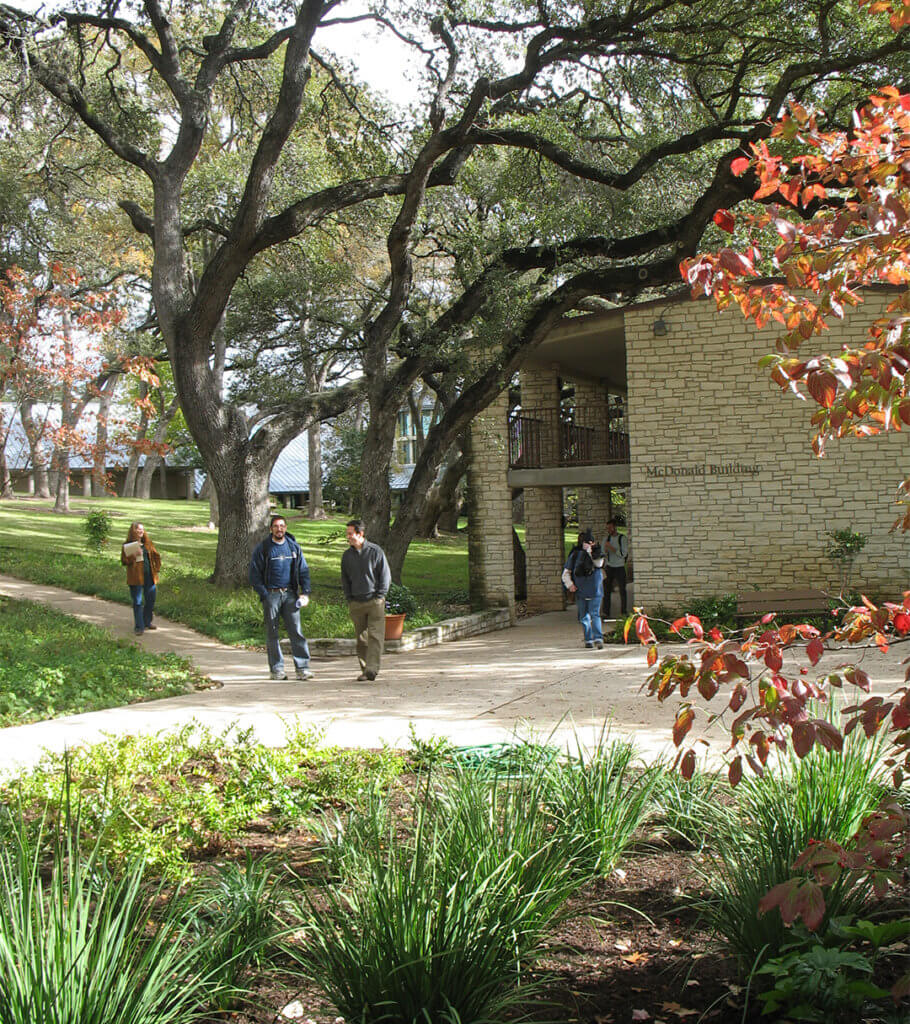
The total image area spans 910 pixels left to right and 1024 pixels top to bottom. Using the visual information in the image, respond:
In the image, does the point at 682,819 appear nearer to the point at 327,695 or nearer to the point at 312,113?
the point at 327,695

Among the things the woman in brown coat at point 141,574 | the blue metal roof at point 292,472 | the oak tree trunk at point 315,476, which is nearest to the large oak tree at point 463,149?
the woman in brown coat at point 141,574

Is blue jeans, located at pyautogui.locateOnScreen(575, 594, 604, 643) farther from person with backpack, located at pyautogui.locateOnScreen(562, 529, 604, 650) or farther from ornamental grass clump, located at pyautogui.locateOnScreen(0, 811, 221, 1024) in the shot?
ornamental grass clump, located at pyautogui.locateOnScreen(0, 811, 221, 1024)

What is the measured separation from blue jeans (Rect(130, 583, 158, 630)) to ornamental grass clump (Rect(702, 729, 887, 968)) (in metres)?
11.8

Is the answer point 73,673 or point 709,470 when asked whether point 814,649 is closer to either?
point 73,673

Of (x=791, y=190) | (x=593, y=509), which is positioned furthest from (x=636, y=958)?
(x=593, y=509)

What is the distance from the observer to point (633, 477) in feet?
53.7

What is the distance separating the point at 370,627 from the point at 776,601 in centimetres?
732

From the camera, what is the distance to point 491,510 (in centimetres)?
1880

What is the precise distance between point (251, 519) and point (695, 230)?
910 centimetres

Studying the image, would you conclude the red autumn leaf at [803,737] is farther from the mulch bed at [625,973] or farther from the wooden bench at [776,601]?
the wooden bench at [776,601]

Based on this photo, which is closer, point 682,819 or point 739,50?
point 682,819

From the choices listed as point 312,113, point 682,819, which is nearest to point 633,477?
point 312,113

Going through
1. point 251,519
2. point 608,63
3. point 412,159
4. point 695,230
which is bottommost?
point 251,519

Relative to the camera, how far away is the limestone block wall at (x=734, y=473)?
15.5 meters
